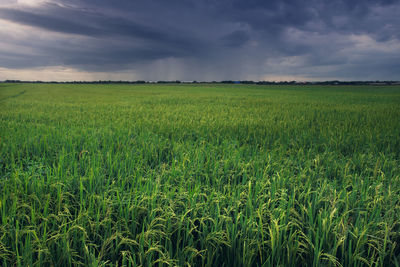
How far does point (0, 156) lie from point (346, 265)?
6462mm

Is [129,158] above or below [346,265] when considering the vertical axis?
above

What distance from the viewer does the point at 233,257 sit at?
85.7 inches

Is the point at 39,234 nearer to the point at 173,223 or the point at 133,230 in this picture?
the point at 133,230

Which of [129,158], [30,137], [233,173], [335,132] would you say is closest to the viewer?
[233,173]

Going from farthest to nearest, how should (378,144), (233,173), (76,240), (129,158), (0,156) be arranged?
1. (378,144)
2. (0,156)
3. (129,158)
4. (233,173)
5. (76,240)

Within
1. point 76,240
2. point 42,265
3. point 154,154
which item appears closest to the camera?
point 42,265

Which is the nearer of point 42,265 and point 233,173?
point 42,265

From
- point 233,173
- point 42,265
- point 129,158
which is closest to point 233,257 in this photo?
point 42,265

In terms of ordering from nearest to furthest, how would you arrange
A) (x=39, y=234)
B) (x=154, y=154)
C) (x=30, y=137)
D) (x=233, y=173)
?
(x=39, y=234) < (x=233, y=173) < (x=154, y=154) < (x=30, y=137)

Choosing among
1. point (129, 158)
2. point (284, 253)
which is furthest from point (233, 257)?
point (129, 158)

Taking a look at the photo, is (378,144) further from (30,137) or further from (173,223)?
(30,137)

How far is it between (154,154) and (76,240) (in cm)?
310

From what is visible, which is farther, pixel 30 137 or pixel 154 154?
pixel 30 137

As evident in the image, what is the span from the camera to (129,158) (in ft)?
14.6
